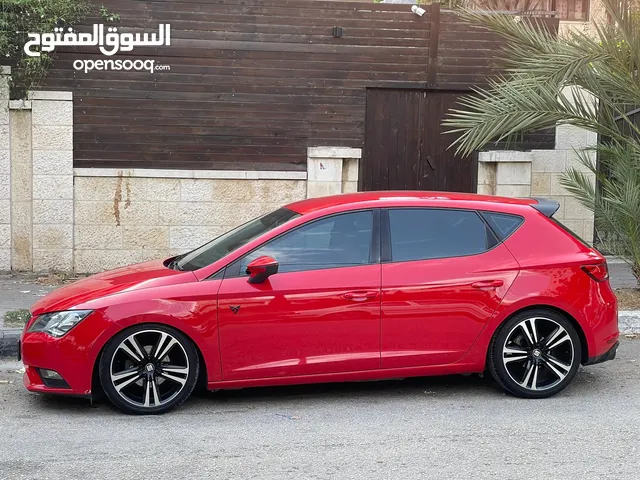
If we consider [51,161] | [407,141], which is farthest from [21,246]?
[407,141]

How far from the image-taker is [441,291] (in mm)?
6176

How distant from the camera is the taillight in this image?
6461 mm

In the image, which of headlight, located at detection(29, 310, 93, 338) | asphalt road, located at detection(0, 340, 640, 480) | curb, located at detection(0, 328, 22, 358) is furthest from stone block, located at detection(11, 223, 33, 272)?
headlight, located at detection(29, 310, 93, 338)

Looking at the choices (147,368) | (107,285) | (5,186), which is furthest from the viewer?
(5,186)

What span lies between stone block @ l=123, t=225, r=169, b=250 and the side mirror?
580 centimetres

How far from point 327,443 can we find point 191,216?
6.67 metres

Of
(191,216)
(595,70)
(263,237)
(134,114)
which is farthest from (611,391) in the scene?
(134,114)

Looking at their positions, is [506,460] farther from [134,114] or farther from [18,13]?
[18,13]

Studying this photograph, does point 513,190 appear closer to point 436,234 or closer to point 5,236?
point 436,234

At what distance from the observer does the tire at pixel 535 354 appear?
631 cm

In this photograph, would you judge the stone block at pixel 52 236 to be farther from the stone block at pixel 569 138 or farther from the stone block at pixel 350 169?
the stone block at pixel 569 138

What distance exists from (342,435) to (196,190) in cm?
657

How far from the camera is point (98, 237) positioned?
11.4 metres

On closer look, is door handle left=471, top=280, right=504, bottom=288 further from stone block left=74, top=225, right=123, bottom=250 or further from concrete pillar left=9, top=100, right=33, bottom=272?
concrete pillar left=9, top=100, right=33, bottom=272
